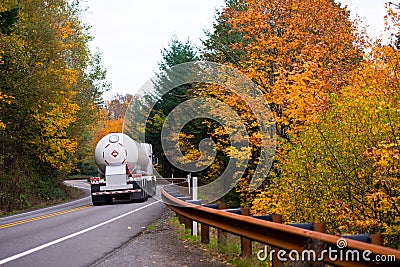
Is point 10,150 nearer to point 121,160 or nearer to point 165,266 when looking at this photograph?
point 121,160

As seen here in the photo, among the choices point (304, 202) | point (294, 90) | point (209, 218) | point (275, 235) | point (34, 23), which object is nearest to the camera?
point (275, 235)

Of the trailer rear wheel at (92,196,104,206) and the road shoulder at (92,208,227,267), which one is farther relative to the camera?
the trailer rear wheel at (92,196,104,206)

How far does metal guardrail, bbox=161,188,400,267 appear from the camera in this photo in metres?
4.36

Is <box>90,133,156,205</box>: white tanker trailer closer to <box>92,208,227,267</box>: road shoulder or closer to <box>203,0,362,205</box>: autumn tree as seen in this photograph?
<box>203,0,362,205</box>: autumn tree

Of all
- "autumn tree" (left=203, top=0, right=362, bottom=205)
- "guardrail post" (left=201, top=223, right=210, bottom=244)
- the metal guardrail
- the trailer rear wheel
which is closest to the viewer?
the metal guardrail

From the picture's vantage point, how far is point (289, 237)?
5.80 m

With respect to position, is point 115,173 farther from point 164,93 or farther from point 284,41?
point 164,93

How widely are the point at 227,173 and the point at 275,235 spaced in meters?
24.6

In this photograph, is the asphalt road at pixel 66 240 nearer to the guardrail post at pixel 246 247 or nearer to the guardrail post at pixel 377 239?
the guardrail post at pixel 246 247

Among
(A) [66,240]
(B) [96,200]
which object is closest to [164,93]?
(B) [96,200]

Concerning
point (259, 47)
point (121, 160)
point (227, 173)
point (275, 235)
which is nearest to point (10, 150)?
point (121, 160)

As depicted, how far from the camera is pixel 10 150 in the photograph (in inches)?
1219

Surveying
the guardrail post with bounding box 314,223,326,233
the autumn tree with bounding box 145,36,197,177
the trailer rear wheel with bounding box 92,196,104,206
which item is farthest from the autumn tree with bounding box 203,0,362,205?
the autumn tree with bounding box 145,36,197,177

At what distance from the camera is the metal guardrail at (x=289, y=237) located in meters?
4.36
